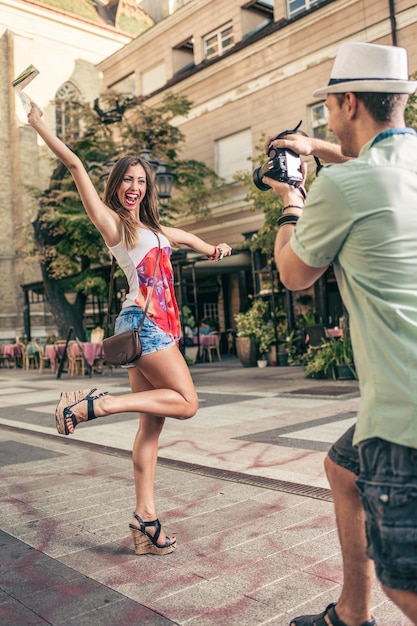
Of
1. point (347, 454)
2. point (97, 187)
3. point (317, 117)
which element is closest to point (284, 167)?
point (347, 454)

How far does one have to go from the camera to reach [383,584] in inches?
60.9

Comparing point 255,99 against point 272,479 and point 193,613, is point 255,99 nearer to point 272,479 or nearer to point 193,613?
point 272,479

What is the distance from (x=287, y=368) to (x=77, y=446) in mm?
8913

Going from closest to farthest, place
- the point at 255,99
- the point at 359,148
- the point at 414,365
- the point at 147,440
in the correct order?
the point at 414,365
the point at 359,148
the point at 147,440
the point at 255,99

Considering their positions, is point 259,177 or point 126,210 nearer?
point 259,177

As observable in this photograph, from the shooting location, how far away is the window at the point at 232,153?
19734mm

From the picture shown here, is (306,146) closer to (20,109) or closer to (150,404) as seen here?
(150,404)

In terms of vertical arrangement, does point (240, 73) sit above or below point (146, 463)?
above

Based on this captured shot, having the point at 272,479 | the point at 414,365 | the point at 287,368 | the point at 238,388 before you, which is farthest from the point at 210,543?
the point at 287,368

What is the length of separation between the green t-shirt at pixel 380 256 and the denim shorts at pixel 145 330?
1.48m

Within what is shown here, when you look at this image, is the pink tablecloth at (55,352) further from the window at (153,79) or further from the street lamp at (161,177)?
the window at (153,79)

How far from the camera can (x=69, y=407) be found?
110 inches

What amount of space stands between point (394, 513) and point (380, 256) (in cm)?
63

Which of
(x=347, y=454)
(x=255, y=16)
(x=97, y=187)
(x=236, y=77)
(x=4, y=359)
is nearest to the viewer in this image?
(x=347, y=454)
